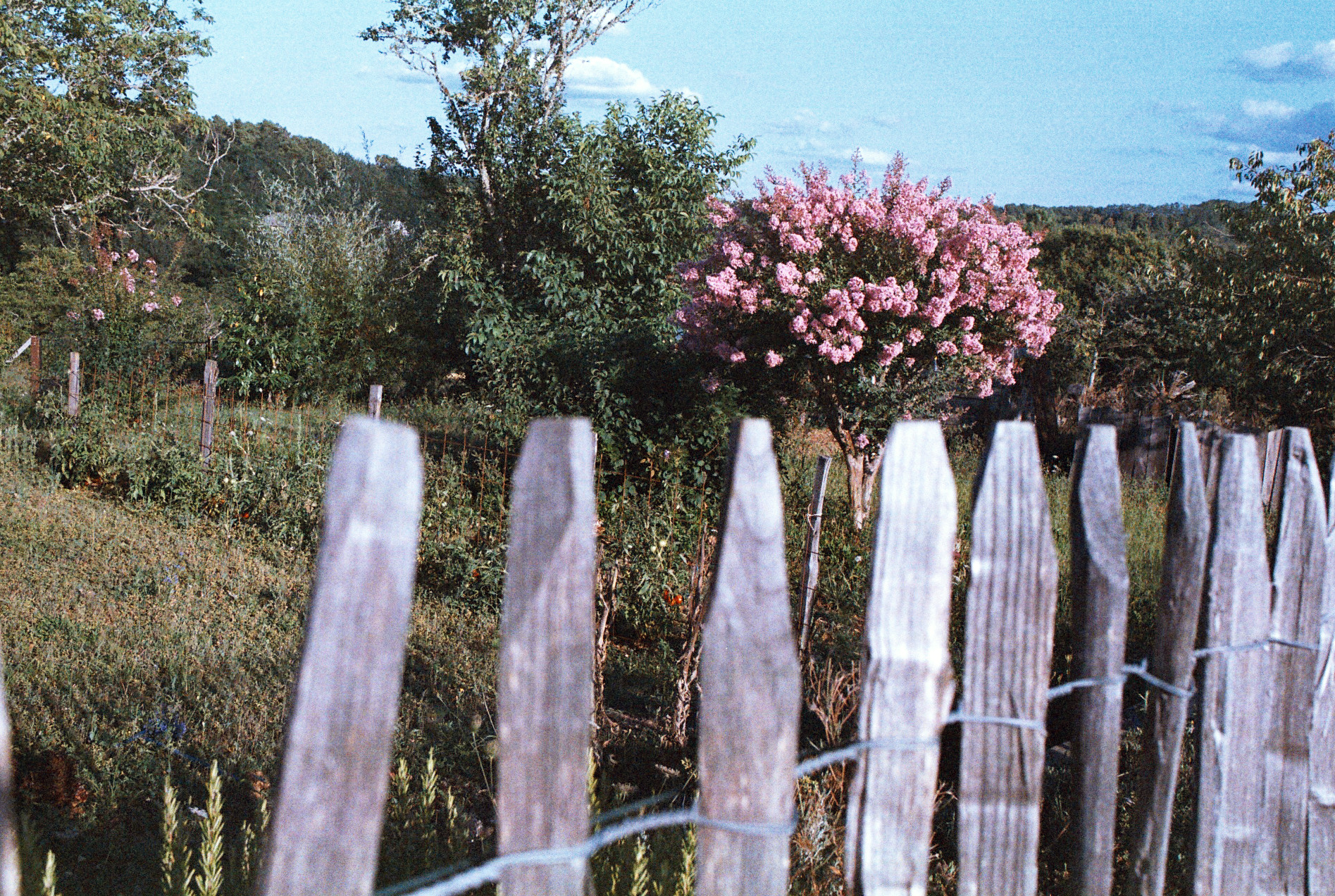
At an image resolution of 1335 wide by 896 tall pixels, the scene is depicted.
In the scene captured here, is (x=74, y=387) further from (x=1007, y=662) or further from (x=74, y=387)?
(x=1007, y=662)

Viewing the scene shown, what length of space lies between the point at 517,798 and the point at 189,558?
19.6 ft

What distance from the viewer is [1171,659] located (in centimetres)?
148

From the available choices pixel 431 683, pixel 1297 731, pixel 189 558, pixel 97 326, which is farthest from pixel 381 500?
pixel 97 326

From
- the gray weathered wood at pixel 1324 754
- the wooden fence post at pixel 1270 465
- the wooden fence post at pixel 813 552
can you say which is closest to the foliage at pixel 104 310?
the wooden fence post at pixel 813 552

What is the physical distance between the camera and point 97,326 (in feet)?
33.7

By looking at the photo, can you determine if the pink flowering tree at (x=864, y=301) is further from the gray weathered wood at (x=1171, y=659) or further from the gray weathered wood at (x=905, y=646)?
the gray weathered wood at (x=905, y=646)

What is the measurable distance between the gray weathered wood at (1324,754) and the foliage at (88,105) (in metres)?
13.4

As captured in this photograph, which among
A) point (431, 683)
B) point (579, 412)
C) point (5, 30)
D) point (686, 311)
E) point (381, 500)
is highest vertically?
point (5, 30)

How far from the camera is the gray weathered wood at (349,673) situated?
82 cm

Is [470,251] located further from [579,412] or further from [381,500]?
[381,500]

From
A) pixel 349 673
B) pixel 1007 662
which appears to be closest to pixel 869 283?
pixel 1007 662

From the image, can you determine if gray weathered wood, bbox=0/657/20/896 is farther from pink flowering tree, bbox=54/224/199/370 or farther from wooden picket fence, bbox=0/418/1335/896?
pink flowering tree, bbox=54/224/199/370

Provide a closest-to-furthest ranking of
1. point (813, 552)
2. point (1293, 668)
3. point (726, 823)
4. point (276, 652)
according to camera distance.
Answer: point (726, 823), point (1293, 668), point (813, 552), point (276, 652)

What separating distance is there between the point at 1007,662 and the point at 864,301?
5.58m
